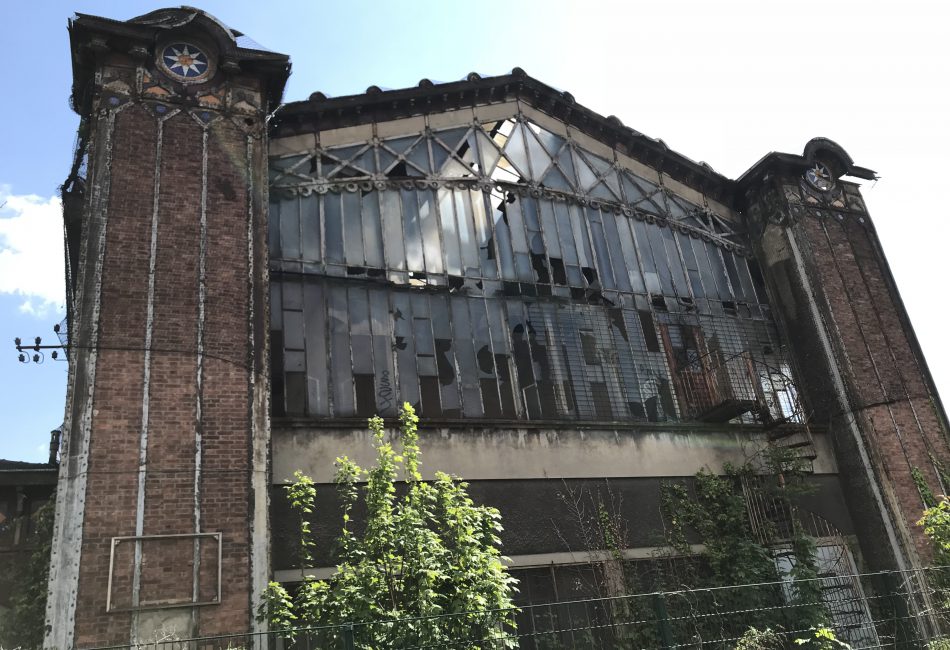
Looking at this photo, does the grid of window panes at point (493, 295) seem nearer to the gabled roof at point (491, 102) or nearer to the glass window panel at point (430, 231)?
the glass window panel at point (430, 231)

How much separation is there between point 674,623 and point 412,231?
8716 mm

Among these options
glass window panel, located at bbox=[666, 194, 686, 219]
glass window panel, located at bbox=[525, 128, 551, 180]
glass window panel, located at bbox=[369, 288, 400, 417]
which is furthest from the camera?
glass window panel, located at bbox=[666, 194, 686, 219]

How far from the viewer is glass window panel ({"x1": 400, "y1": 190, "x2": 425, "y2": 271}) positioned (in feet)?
47.9

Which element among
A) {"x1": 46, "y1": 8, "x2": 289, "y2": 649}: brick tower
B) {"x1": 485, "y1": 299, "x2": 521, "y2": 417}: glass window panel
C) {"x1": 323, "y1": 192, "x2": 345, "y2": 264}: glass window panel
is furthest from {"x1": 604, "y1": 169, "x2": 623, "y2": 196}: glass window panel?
{"x1": 46, "y1": 8, "x2": 289, "y2": 649}: brick tower

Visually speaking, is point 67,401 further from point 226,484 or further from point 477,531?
point 477,531

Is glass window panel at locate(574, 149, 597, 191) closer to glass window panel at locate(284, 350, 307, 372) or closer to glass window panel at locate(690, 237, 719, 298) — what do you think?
glass window panel at locate(690, 237, 719, 298)

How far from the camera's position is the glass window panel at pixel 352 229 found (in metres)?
14.2

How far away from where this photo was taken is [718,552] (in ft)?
→ 44.7

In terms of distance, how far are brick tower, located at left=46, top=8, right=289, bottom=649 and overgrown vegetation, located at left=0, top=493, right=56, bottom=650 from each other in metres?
2.59

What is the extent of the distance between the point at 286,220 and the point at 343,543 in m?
7.22

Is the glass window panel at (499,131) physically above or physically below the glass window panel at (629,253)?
above

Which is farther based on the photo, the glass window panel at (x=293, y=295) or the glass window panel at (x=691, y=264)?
the glass window panel at (x=691, y=264)

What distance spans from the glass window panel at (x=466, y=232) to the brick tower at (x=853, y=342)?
27.1 ft

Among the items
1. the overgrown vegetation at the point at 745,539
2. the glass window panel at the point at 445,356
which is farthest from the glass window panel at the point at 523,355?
the overgrown vegetation at the point at 745,539
